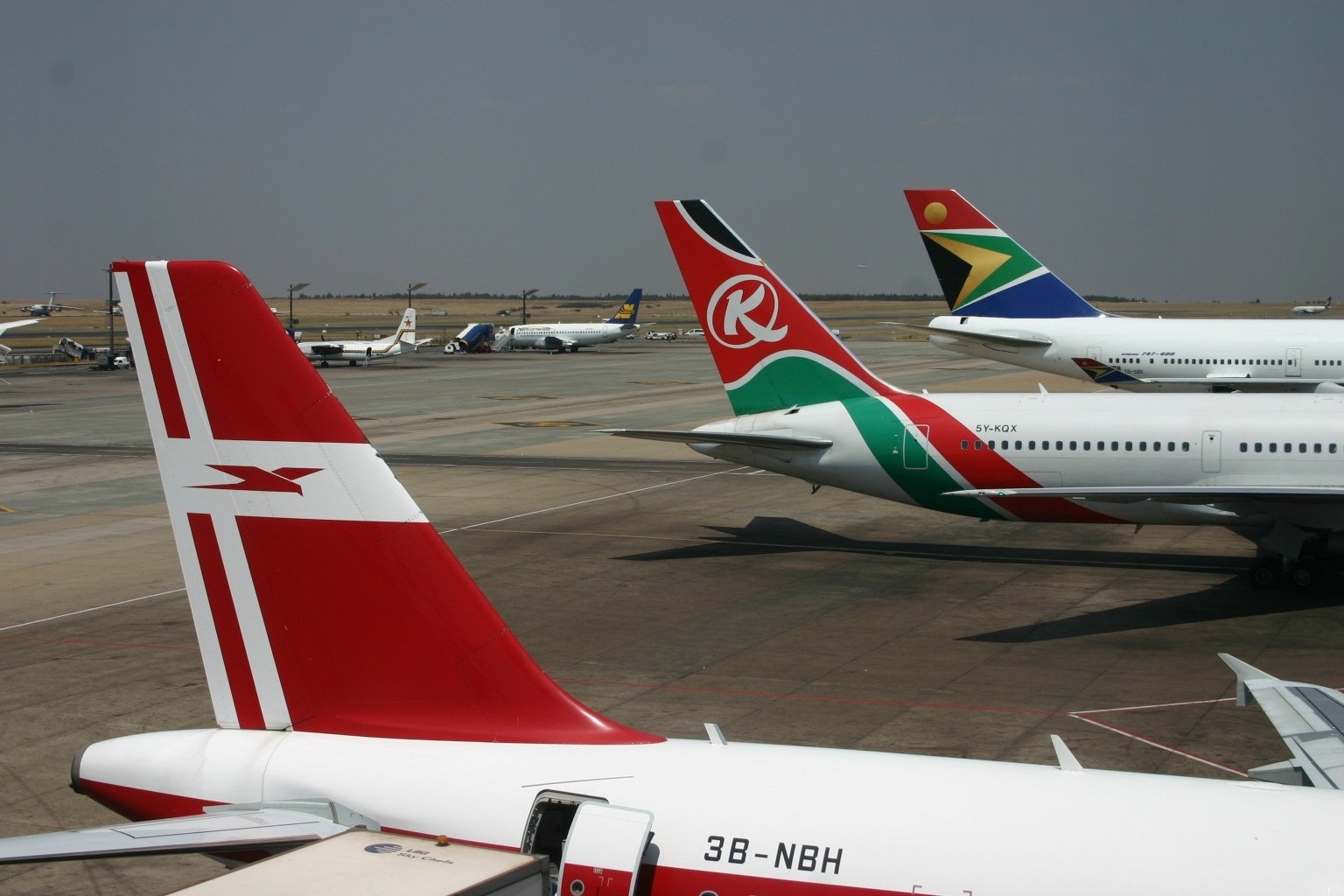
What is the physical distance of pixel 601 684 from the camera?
19844mm

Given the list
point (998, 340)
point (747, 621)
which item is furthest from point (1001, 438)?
point (998, 340)

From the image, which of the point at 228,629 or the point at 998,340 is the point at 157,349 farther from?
the point at 998,340

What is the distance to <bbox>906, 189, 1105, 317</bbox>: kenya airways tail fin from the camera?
52844 mm

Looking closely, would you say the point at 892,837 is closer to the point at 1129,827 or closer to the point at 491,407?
the point at 1129,827

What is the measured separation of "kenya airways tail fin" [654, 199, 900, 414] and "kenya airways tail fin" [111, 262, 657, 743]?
20.4 meters

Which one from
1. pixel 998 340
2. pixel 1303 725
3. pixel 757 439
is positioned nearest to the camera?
pixel 1303 725

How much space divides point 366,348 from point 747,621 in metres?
90.7

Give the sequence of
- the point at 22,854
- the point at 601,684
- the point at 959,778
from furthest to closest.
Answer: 1. the point at 601,684
2. the point at 959,778
3. the point at 22,854

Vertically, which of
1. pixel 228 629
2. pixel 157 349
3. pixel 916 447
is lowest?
pixel 916 447

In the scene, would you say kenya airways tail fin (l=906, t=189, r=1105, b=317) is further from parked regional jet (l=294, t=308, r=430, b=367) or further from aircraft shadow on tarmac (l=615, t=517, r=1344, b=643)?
parked regional jet (l=294, t=308, r=430, b=367)

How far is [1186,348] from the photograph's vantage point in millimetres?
50844

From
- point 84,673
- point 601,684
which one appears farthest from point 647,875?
point 84,673

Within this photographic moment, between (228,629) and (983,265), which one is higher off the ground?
(983,265)

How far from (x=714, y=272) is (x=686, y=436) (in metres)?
4.24
